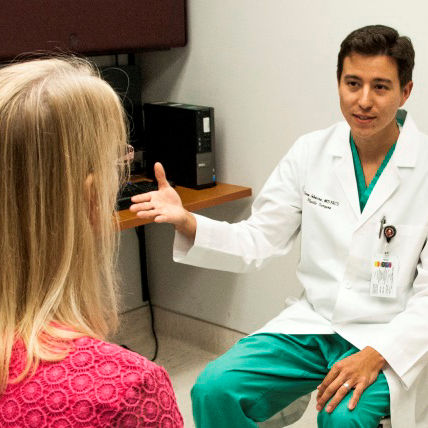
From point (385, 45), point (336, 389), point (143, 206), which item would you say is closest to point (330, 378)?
point (336, 389)

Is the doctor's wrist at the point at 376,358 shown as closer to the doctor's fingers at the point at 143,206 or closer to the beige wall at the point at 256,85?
the doctor's fingers at the point at 143,206

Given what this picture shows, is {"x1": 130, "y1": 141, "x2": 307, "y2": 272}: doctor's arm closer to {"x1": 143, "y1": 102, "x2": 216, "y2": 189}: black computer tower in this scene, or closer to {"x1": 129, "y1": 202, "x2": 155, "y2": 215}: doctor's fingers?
{"x1": 129, "y1": 202, "x2": 155, "y2": 215}: doctor's fingers

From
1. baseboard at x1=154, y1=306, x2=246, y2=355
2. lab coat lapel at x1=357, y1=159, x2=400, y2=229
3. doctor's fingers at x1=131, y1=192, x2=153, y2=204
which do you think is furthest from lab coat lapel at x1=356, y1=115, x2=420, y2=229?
baseboard at x1=154, y1=306, x2=246, y2=355

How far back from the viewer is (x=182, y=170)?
2.70 m

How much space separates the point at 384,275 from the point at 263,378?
1.38ft

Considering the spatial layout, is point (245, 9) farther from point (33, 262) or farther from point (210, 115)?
point (33, 262)

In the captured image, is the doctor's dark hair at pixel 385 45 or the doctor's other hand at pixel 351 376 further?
the doctor's dark hair at pixel 385 45

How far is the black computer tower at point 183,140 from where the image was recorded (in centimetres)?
261

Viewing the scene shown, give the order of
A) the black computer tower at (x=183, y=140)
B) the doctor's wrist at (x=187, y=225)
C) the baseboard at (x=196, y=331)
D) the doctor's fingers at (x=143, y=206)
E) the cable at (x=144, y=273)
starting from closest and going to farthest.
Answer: the doctor's fingers at (x=143, y=206) < the doctor's wrist at (x=187, y=225) < the black computer tower at (x=183, y=140) < the baseboard at (x=196, y=331) < the cable at (x=144, y=273)

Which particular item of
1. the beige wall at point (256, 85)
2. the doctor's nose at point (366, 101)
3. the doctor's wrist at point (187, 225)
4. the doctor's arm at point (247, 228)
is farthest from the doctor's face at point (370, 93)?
the doctor's wrist at point (187, 225)

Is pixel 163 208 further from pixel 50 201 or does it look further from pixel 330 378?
pixel 50 201

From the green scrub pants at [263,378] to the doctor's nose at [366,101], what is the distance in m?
0.62

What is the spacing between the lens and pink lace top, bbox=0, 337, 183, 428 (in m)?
0.84

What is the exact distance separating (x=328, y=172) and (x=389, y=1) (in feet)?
2.10
